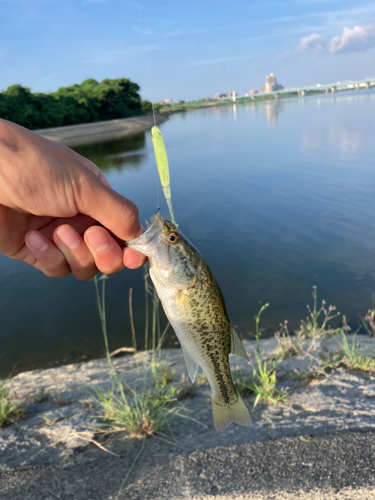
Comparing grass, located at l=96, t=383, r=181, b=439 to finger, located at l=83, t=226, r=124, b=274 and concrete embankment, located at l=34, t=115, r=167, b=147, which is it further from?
concrete embankment, located at l=34, t=115, r=167, b=147

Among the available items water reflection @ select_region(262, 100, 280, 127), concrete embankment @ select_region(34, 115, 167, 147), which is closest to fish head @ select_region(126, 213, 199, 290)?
water reflection @ select_region(262, 100, 280, 127)

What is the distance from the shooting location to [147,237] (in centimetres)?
282

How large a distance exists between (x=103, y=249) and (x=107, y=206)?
421 mm

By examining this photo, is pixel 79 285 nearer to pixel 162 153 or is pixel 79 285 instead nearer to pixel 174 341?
pixel 174 341

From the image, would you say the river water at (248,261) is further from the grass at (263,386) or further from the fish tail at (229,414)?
the fish tail at (229,414)

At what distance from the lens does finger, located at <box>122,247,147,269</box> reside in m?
3.12

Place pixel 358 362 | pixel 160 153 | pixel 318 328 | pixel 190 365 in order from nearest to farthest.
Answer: pixel 160 153 → pixel 190 365 → pixel 358 362 → pixel 318 328

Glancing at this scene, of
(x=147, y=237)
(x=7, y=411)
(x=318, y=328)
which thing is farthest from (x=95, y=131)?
(x=147, y=237)

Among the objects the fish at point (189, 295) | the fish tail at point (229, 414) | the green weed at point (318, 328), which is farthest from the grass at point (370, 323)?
the fish at point (189, 295)

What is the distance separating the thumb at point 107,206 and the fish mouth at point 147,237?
0.51 feet

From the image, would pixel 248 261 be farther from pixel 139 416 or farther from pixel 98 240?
pixel 98 240

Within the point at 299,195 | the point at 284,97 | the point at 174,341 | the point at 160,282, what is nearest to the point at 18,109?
the point at 299,195

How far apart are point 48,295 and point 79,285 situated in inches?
42.4

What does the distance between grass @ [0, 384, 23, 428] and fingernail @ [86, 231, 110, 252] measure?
3.40 metres
